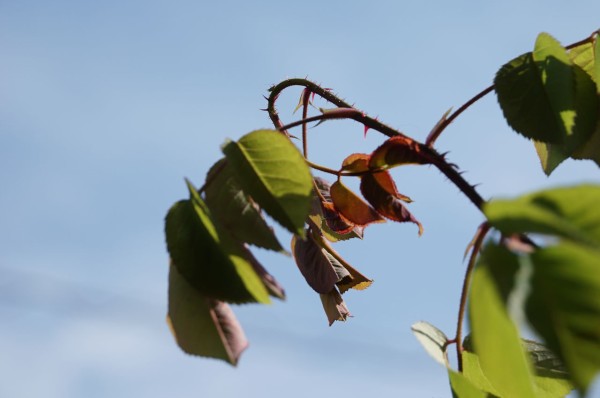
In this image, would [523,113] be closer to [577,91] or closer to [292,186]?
[577,91]

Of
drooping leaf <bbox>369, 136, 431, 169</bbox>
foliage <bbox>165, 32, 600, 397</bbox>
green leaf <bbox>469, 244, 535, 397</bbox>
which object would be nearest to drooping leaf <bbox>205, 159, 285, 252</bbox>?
foliage <bbox>165, 32, 600, 397</bbox>

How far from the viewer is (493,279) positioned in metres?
0.52

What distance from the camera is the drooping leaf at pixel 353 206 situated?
3.11ft

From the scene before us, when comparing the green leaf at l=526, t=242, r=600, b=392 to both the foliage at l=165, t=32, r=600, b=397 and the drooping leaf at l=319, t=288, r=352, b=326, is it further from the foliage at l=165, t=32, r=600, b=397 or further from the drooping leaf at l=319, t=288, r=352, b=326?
the drooping leaf at l=319, t=288, r=352, b=326

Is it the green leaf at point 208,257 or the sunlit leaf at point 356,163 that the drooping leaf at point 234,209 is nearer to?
the green leaf at point 208,257

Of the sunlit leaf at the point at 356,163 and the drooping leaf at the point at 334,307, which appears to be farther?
the drooping leaf at the point at 334,307

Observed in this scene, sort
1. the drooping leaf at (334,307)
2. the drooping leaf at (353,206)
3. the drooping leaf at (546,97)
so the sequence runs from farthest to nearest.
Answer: the drooping leaf at (334,307)
the drooping leaf at (353,206)
the drooping leaf at (546,97)

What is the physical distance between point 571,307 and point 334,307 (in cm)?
58

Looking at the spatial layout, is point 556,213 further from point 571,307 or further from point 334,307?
point 334,307

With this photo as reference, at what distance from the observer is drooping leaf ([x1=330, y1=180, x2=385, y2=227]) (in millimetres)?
948

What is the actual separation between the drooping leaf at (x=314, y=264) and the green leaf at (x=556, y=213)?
0.44 meters

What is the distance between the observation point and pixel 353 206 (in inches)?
37.5

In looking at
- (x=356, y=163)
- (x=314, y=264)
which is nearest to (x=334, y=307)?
(x=314, y=264)

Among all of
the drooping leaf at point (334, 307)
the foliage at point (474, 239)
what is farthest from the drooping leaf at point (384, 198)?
the drooping leaf at point (334, 307)
